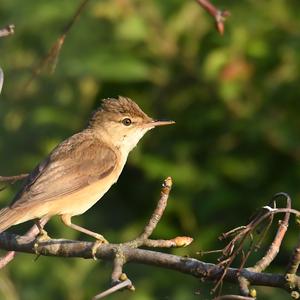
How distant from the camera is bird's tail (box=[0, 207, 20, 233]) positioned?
4797 millimetres

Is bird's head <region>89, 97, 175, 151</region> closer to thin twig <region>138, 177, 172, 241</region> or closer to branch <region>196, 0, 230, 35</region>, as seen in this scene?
branch <region>196, 0, 230, 35</region>

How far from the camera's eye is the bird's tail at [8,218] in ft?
15.7

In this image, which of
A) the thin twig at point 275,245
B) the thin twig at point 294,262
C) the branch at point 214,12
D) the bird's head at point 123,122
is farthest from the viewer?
the bird's head at point 123,122

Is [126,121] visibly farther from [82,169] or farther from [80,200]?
[80,200]

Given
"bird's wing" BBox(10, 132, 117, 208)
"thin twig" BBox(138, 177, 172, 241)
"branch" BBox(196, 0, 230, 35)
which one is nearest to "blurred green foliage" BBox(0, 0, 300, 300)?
"bird's wing" BBox(10, 132, 117, 208)

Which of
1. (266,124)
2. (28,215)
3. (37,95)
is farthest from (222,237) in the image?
(37,95)

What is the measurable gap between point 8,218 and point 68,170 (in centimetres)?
73

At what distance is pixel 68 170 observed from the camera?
5.50 meters

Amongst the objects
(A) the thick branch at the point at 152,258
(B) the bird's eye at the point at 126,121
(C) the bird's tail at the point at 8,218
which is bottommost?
(B) the bird's eye at the point at 126,121

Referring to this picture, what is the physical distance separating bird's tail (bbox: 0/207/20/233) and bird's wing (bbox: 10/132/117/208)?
8 cm

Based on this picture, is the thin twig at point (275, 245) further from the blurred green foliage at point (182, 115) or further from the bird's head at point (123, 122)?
the blurred green foliage at point (182, 115)

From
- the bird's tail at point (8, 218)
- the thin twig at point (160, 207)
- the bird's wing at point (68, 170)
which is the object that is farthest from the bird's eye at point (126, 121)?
the thin twig at point (160, 207)

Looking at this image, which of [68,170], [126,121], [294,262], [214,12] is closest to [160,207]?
[294,262]

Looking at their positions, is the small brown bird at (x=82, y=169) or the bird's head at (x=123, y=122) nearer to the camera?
the small brown bird at (x=82, y=169)
